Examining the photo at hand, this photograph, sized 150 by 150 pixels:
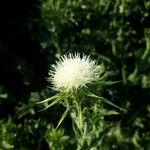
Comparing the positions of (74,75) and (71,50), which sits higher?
(71,50)

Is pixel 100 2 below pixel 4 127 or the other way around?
the other way around

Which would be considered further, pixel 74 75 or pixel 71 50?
pixel 71 50

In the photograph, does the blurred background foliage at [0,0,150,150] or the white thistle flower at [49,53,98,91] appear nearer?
the white thistle flower at [49,53,98,91]

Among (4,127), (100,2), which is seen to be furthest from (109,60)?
(4,127)

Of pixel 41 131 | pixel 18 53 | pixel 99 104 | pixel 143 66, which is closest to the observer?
pixel 99 104

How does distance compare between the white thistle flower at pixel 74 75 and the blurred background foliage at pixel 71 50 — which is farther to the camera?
the blurred background foliage at pixel 71 50

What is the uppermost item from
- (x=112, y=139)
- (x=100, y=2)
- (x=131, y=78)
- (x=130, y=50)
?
(x=100, y=2)

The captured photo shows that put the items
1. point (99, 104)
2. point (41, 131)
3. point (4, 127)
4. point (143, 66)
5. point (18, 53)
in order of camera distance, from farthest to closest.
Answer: point (18, 53) < point (143, 66) < point (41, 131) < point (4, 127) < point (99, 104)

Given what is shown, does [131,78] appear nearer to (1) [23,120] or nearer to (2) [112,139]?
(2) [112,139]
